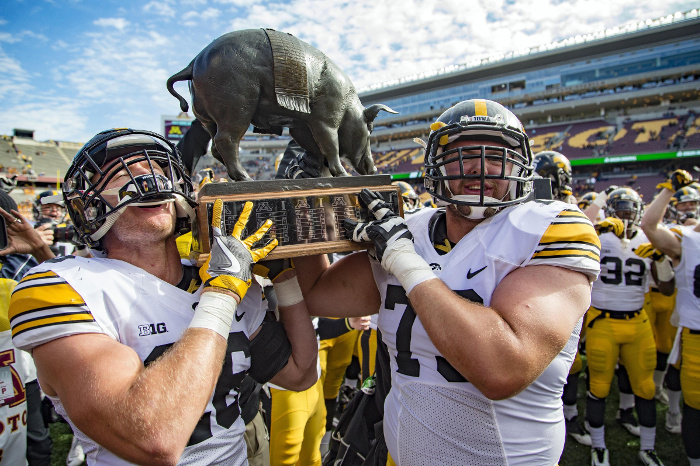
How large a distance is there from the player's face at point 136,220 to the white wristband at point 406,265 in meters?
0.85

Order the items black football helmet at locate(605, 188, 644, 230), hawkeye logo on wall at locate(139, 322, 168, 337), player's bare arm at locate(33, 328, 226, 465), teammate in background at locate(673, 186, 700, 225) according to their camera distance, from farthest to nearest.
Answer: teammate in background at locate(673, 186, 700, 225)
black football helmet at locate(605, 188, 644, 230)
hawkeye logo on wall at locate(139, 322, 168, 337)
player's bare arm at locate(33, 328, 226, 465)

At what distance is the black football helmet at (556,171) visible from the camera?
3898mm

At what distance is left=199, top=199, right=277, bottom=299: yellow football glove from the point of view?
4.19 ft

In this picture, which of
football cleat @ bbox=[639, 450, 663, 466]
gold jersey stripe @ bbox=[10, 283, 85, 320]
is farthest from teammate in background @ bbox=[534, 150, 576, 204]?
gold jersey stripe @ bbox=[10, 283, 85, 320]

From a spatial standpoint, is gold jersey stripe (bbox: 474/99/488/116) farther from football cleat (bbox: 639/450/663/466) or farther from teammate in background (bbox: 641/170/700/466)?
football cleat (bbox: 639/450/663/466)

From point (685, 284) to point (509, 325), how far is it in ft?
11.7

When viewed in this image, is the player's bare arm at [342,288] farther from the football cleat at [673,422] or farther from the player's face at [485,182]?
the football cleat at [673,422]

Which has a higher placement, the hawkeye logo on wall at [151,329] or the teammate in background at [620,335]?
the hawkeye logo on wall at [151,329]

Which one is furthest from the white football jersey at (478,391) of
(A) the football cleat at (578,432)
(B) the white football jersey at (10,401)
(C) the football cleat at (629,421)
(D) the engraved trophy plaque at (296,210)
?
(C) the football cleat at (629,421)

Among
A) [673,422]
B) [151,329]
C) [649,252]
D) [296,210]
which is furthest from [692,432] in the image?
[151,329]

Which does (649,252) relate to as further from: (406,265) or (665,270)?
(406,265)

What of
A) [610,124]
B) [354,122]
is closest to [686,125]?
[610,124]

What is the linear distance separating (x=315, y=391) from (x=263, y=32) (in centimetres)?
230

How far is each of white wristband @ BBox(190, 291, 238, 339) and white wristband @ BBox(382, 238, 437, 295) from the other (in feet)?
1.84
